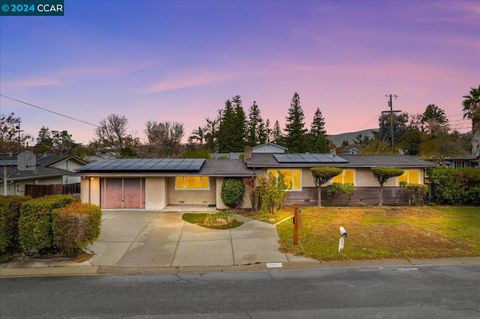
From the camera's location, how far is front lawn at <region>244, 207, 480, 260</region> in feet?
31.2

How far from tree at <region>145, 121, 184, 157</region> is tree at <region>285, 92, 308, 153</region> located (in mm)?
Result: 22257

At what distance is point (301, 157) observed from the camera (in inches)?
810

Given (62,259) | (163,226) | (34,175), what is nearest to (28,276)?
(62,259)

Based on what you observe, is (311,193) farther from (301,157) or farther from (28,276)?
(28,276)

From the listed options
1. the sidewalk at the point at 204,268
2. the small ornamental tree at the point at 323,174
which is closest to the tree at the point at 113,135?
the small ornamental tree at the point at 323,174

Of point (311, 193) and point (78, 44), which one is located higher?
point (78, 44)

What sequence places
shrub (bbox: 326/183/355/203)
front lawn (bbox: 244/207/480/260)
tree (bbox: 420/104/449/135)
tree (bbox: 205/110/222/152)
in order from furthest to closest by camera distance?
tree (bbox: 205/110/222/152), tree (bbox: 420/104/449/135), shrub (bbox: 326/183/355/203), front lawn (bbox: 244/207/480/260)

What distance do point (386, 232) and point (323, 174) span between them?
5955 mm

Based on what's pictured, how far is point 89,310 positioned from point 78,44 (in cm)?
1621

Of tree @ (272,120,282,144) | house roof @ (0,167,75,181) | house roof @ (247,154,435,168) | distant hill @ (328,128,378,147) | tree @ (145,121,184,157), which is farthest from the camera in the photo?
distant hill @ (328,128,378,147)

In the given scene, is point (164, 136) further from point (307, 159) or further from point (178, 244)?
point (178, 244)

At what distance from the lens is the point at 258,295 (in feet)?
21.1

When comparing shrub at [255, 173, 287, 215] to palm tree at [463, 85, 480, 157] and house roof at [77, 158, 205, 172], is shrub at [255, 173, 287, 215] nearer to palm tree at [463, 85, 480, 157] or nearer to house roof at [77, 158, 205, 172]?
house roof at [77, 158, 205, 172]

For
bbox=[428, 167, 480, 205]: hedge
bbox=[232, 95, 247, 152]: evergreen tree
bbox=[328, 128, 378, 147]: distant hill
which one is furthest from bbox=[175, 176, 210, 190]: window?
bbox=[328, 128, 378, 147]: distant hill
